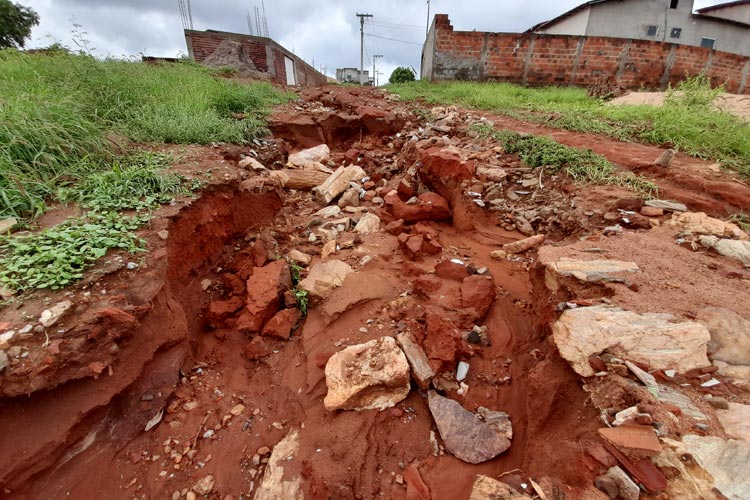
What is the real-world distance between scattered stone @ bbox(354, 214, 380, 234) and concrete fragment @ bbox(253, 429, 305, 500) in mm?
2005

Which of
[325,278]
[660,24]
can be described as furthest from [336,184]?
[660,24]

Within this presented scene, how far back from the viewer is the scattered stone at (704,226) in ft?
7.51

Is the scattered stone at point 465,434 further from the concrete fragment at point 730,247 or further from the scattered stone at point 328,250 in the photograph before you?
the concrete fragment at point 730,247

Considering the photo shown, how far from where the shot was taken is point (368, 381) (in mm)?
1837

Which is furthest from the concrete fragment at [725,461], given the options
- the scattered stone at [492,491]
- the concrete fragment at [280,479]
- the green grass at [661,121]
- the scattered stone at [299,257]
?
the green grass at [661,121]

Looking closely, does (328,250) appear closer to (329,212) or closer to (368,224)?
(368,224)

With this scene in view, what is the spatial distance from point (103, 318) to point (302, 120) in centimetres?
459

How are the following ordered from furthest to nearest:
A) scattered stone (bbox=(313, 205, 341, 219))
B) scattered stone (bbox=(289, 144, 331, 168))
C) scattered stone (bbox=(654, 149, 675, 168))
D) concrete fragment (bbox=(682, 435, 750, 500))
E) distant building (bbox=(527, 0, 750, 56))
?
distant building (bbox=(527, 0, 750, 56)) → scattered stone (bbox=(289, 144, 331, 168)) → scattered stone (bbox=(313, 205, 341, 219)) → scattered stone (bbox=(654, 149, 675, 168)) → concrete fragment (bbox=(682, 435, 750, 500))

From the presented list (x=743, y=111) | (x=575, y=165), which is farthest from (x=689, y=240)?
Answer: (x=743, y=111)

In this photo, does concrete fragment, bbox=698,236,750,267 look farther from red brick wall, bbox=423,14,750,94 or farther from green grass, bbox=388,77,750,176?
red brick wall, bbox=423,14,750,94

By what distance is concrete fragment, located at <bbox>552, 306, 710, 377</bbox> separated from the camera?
1.33 meters

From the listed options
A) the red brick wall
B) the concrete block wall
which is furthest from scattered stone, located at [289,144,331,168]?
the concrete block wall

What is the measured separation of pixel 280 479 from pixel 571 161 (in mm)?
3598

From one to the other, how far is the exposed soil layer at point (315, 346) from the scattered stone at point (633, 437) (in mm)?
70
